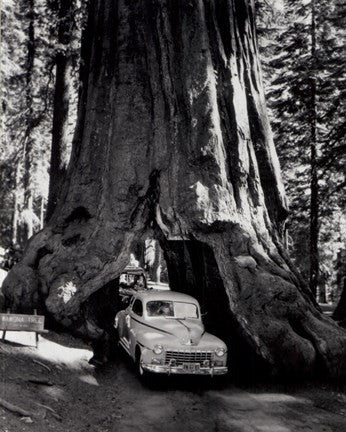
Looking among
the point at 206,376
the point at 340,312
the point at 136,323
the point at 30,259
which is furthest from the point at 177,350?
the point at 340,312

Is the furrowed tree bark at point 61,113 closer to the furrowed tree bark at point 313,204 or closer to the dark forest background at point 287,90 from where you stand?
the dark forest background at point 287,90

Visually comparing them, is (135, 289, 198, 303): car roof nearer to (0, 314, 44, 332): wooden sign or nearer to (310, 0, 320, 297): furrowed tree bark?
(0, 314, 44, 332): wooden sign

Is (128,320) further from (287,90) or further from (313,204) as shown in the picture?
(287,90)

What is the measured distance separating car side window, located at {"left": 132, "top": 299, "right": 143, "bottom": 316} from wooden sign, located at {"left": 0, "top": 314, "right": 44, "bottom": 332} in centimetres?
242

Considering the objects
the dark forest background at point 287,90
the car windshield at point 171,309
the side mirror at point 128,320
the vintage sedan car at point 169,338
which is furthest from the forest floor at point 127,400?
the dark forest background at point 287,90

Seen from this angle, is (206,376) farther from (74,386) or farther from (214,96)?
(214,96)

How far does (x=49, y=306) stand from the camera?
10.0 m

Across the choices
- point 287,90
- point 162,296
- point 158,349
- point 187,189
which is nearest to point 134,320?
point 162,296

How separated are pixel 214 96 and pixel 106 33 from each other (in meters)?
3.78

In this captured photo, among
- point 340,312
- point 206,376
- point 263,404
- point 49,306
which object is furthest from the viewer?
point 340,312

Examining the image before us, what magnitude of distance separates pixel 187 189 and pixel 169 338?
352cm

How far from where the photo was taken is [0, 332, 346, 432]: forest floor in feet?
22.4

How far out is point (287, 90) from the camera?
19.5m

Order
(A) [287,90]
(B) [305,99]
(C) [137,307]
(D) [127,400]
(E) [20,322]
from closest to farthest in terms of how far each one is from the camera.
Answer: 1. (D) [127,400]
2. (E) [20,322]
3. (C) [137,307]
4. (A) [287,90]
5. (B) [305,99]
